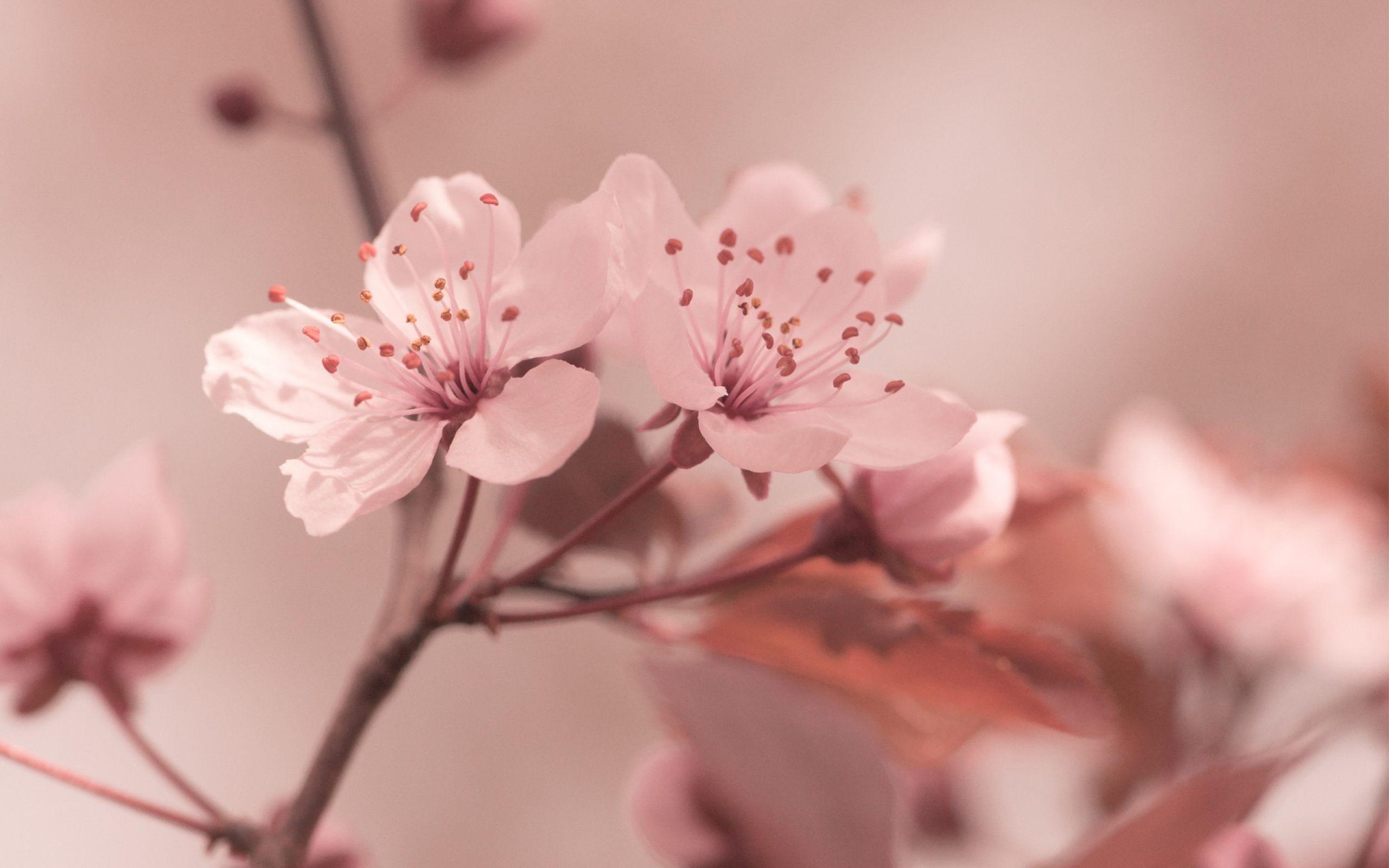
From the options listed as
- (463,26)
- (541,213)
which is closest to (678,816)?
(463,26)

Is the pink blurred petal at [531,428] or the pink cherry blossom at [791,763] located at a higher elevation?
the pink blurred petal at [531,428]

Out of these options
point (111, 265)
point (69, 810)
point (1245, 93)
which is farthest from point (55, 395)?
point (1245, 93)

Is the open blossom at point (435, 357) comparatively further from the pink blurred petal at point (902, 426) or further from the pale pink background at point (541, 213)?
the pale pink background at point (541, 213)

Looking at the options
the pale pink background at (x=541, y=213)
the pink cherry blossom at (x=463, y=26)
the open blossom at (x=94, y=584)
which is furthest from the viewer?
the pale pink background at (x=541, y=213)

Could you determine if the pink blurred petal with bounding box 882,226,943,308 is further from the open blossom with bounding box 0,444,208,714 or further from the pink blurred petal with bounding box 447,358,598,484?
the open blossom with bounding box 0,444,208,714

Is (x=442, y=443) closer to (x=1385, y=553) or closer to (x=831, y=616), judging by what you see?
(x=831, y=616)

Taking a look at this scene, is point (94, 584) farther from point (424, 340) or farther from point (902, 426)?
point (902, 426)

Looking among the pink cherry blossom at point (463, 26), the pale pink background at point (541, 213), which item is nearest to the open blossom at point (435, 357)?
the pink cherry blossom at point (463, 26)
